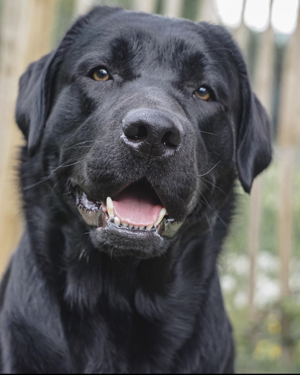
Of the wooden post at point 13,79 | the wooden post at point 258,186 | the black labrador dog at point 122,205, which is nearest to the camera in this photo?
the black labrador dog at point 122,205

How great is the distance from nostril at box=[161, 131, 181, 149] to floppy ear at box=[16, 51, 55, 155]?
2.98ft

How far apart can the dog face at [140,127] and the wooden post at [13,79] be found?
1.24 m

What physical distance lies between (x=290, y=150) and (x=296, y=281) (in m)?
1.58

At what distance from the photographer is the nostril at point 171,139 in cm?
210

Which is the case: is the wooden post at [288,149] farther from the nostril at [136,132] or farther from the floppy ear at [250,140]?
the nostril at [136,132]

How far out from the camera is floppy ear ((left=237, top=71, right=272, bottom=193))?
296 cm

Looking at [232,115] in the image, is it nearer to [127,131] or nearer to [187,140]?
[187,140]

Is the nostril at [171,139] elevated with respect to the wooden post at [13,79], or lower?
elevated

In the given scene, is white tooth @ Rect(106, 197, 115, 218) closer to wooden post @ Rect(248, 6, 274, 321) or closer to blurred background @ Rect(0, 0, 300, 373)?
blurred background @ Rect(0, 0, 300, 373)

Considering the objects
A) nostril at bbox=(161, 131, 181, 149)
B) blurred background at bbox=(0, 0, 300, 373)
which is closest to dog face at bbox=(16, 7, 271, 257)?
nostril at bbox=(161, 131, 181, 149)

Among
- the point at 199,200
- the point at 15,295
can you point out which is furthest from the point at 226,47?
the point at 15,295

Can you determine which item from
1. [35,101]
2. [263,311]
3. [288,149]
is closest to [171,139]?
[35,101]

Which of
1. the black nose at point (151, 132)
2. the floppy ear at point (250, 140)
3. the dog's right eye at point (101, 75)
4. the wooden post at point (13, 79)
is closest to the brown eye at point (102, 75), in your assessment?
the dog's right eye at point (101, 75)

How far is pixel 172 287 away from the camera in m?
2.87
